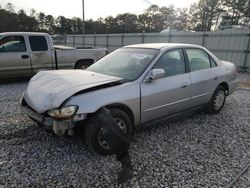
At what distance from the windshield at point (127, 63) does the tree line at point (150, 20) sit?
91.5 feet

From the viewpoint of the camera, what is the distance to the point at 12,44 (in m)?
7.32

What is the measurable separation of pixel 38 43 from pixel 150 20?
55400mm

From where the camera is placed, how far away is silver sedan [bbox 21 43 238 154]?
9.54ft

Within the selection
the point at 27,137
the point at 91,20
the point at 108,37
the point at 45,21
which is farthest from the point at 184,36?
the point at 45,21

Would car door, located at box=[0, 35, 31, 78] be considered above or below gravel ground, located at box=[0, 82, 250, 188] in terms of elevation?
above

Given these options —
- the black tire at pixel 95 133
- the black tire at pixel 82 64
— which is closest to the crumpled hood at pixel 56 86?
the black tire at pixel 95 133

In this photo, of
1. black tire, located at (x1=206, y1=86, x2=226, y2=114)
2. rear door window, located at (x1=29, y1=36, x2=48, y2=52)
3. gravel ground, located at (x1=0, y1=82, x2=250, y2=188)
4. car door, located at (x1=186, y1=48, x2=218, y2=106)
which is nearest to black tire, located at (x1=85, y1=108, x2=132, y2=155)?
gravel ground, located at (x1=0, y1=82, x2=250, y2=188)

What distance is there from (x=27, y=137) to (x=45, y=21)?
6737 centimetres

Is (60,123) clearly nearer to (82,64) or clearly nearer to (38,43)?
(38,43)

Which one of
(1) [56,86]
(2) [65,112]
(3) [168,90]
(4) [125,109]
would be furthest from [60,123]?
(3) [168,90]

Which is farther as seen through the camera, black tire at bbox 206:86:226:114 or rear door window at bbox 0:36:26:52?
rear door window at bbox 0:36:26:52

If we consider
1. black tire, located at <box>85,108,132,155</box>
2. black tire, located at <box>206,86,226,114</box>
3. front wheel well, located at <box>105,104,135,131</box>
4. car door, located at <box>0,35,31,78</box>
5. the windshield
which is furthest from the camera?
car door, located at <box>0,35,31,78</box>

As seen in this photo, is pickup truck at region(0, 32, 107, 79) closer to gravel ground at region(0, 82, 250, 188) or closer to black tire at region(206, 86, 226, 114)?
gravel ground at region(0, 82, 250, 188)

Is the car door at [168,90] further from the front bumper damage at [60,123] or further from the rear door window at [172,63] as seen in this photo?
the front bumper damage at [60,123]
